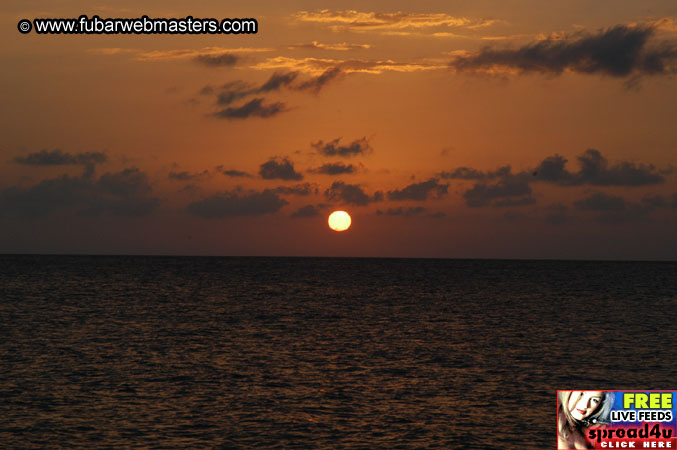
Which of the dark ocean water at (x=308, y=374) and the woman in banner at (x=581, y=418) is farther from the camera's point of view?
the dark ocean water at (x=308, y=374)

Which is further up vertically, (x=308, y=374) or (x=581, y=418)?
(x=308, y=374)

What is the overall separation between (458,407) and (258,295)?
316 ft

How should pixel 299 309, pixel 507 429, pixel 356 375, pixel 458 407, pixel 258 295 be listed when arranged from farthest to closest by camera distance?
pixel 258 295 < pixel 299 309 < pixel 356 375 < pixel 458 407 < pixel 507 429

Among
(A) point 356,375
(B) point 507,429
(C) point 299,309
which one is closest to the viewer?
(B) point 507,429

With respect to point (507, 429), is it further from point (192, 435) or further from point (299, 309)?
point (299, 309)

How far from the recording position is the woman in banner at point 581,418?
29.5 m

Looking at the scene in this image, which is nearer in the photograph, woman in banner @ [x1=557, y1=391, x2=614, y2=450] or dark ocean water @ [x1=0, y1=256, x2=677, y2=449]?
woman in banner @ [x1=557, y1=391, x2=614, y2=450]

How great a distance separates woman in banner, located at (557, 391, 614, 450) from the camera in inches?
1161

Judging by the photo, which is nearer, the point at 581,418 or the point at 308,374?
the point at 581,418

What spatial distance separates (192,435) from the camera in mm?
34750

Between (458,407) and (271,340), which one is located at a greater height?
(271,340)

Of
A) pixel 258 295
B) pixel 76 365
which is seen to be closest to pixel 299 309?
Result: pixel 258 295

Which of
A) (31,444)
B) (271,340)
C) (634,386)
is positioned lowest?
(31,444)

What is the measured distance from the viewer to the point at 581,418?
29.8 meters
